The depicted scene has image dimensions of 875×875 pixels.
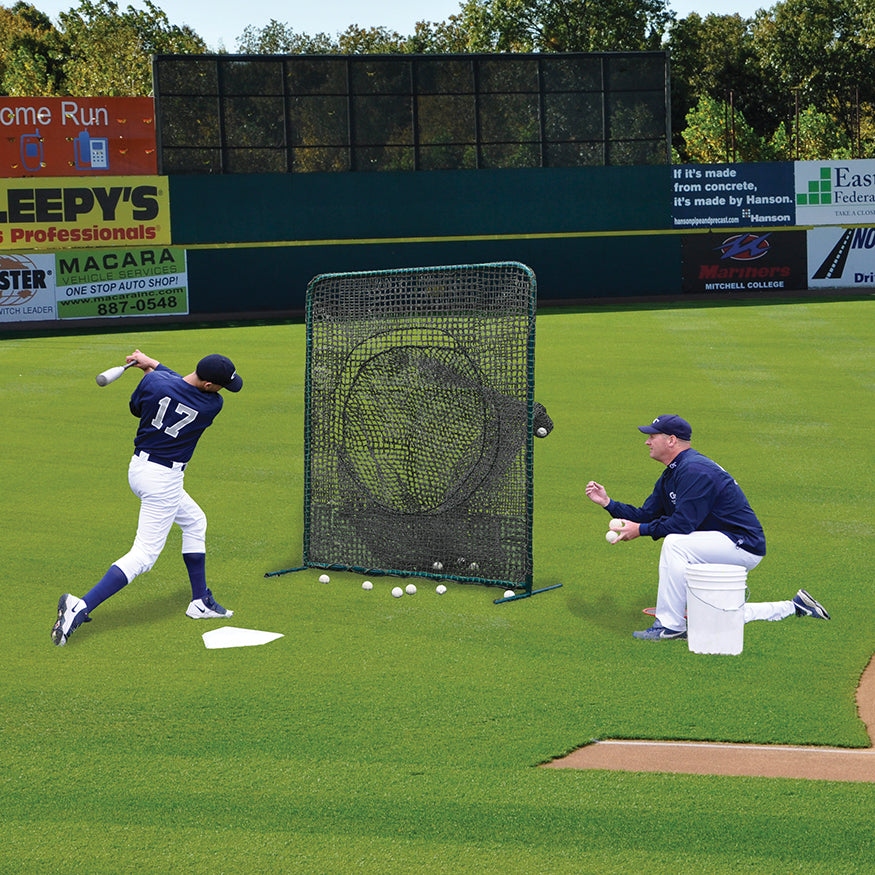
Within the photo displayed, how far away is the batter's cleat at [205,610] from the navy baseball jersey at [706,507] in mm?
3348

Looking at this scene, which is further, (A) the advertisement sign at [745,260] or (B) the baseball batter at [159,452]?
(A) the advertisement sign at [745,260]

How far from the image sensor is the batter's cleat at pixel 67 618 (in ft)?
27.2

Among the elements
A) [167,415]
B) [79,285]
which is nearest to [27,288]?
[79,285]

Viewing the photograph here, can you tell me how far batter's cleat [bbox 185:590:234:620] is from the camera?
909 centimetres

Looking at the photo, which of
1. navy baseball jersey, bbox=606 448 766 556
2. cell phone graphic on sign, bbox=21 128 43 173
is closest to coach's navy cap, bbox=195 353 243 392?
navy baseball jersey, bbox=606 448 766 556

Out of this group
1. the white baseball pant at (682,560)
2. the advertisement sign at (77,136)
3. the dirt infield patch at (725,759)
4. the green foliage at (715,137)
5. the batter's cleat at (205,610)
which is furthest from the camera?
the green foliage at (715,137)

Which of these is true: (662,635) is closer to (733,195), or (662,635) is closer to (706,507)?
(706,507)

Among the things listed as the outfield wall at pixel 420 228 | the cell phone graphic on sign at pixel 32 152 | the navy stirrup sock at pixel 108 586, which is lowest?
the navy stirrup sock at pixel 108 586

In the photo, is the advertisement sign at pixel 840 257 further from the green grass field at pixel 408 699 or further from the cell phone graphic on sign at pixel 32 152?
the cell phone graphic on sign at pixel 32 152

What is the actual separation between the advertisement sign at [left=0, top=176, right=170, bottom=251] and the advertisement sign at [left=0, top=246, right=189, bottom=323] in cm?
38

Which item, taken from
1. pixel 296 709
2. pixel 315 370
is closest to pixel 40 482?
pixel 315 370

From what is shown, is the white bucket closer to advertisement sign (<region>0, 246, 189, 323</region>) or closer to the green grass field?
the green grass field

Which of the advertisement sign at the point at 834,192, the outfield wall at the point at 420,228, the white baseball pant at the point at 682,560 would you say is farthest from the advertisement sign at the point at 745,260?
the white baseball pant at the point at 682,560

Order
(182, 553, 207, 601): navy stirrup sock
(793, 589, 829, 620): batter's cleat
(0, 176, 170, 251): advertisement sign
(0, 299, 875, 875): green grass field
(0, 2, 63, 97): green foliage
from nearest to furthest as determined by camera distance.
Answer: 1. (0, 299, 875, 875): green grass field
2. (793, 589, 829, 620): batter's cleat
3. (182, 553, 207, 601): navy stirrup sock
4. (0, 176, 170, 251): advertisement sign
5. (0, 2, 63, 97): green foliage
